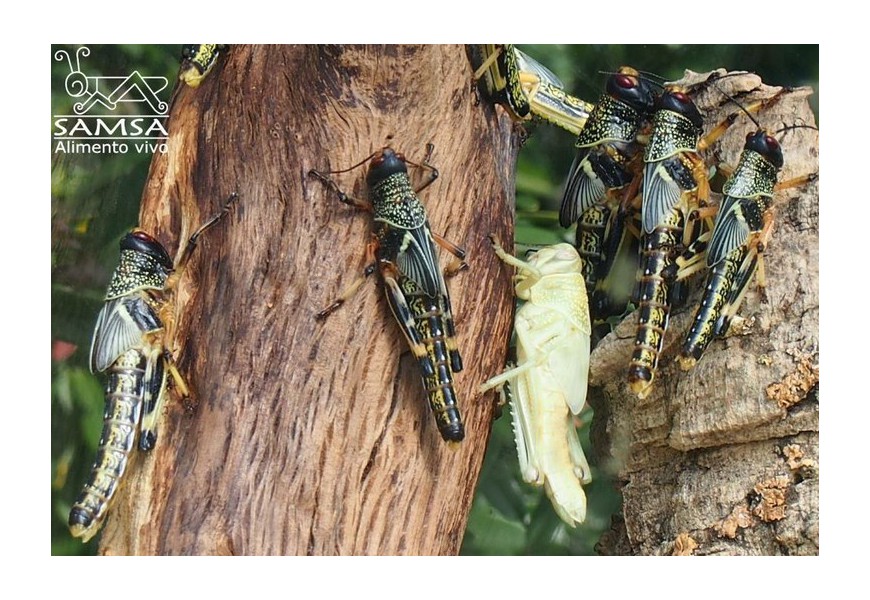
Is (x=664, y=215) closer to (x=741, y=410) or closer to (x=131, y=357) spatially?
(x=741, y=410)

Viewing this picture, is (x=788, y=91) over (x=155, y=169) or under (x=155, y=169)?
over

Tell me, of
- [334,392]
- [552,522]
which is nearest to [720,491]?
[552,522]

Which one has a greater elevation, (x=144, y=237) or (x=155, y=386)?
(x=144, y=237)

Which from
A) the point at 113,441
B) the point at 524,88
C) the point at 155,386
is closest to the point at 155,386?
the point at 155,386

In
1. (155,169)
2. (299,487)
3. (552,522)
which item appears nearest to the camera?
(299,487)

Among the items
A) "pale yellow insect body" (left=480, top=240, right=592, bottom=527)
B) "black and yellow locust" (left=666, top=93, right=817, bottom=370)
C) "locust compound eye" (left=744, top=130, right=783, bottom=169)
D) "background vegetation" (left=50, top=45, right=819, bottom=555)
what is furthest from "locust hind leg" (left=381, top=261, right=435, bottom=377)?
"locust compound eye" (left=744, top=130, right=783, bottom=169)

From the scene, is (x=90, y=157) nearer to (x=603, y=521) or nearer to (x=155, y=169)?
(x=155, y=169)

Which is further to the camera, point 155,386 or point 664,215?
point 664,215

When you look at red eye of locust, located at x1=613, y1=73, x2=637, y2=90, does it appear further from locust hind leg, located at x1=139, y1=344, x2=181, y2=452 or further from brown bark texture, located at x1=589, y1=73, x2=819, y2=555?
locust hind leg, located at x1=139, y1=344, x2=181, y2=452
